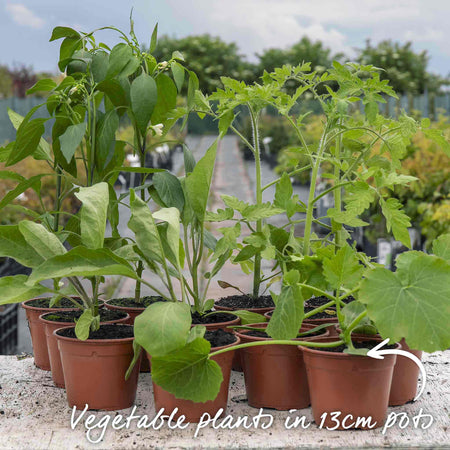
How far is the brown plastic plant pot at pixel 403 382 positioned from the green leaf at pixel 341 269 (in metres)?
0.26

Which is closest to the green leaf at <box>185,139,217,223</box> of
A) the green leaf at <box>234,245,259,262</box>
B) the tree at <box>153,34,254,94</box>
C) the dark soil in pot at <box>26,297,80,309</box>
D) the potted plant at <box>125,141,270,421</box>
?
the potted plant at <box>125,141,270,421</box>

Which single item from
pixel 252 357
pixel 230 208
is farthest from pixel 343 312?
pixel 230 208

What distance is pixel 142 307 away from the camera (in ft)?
4.75

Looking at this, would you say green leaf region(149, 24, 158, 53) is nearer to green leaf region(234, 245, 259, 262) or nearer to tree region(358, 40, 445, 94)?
green leaf region(234, 245, 259, 262)

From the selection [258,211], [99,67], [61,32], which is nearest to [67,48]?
[61,32]

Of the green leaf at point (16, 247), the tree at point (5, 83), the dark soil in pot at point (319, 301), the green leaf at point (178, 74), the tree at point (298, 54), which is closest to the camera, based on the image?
the green leaf at point (16, 247)

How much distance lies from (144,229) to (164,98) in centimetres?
46

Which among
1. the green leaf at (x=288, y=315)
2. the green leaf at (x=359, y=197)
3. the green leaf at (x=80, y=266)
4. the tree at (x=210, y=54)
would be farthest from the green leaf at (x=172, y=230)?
the tree at (x=210, y=54)

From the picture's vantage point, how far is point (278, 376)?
111 centimetres

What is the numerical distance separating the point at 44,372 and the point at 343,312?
29.4 inches

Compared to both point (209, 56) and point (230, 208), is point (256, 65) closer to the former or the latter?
point (209, 56)

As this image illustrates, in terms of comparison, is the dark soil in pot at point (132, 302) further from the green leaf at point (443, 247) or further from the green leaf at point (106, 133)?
the green leaf at point (443, 247)

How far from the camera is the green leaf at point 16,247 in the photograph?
1.08 m

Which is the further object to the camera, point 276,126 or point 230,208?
point 276,126
